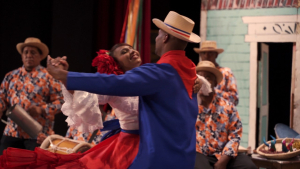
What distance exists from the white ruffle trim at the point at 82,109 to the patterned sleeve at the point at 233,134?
70.3 inches

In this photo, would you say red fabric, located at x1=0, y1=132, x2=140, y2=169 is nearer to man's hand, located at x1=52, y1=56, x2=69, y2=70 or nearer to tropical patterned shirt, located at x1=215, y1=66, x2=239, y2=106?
man's hand, located at x1=52, y1=56, x2=69, y2=70

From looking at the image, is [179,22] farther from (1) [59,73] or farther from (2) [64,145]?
(2) [64,145]

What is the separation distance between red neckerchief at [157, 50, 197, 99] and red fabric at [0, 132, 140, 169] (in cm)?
39

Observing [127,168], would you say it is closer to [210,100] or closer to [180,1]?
[210,100]

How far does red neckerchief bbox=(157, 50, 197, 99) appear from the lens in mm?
2096

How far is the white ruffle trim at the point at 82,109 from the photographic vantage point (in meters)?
2.09

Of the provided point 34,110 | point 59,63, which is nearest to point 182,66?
point 59,63

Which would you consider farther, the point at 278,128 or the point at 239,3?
the point at 239,3

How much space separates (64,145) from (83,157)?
162cm

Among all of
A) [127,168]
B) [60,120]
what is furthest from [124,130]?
[60,120]

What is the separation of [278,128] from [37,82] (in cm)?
293

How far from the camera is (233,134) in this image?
147 inches

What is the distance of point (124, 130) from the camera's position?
224cm

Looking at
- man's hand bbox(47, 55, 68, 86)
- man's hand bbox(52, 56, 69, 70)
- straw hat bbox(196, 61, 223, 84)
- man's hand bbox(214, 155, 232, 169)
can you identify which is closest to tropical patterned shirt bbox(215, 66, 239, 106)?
straw hat bbox(196, 61, 223, 84)
